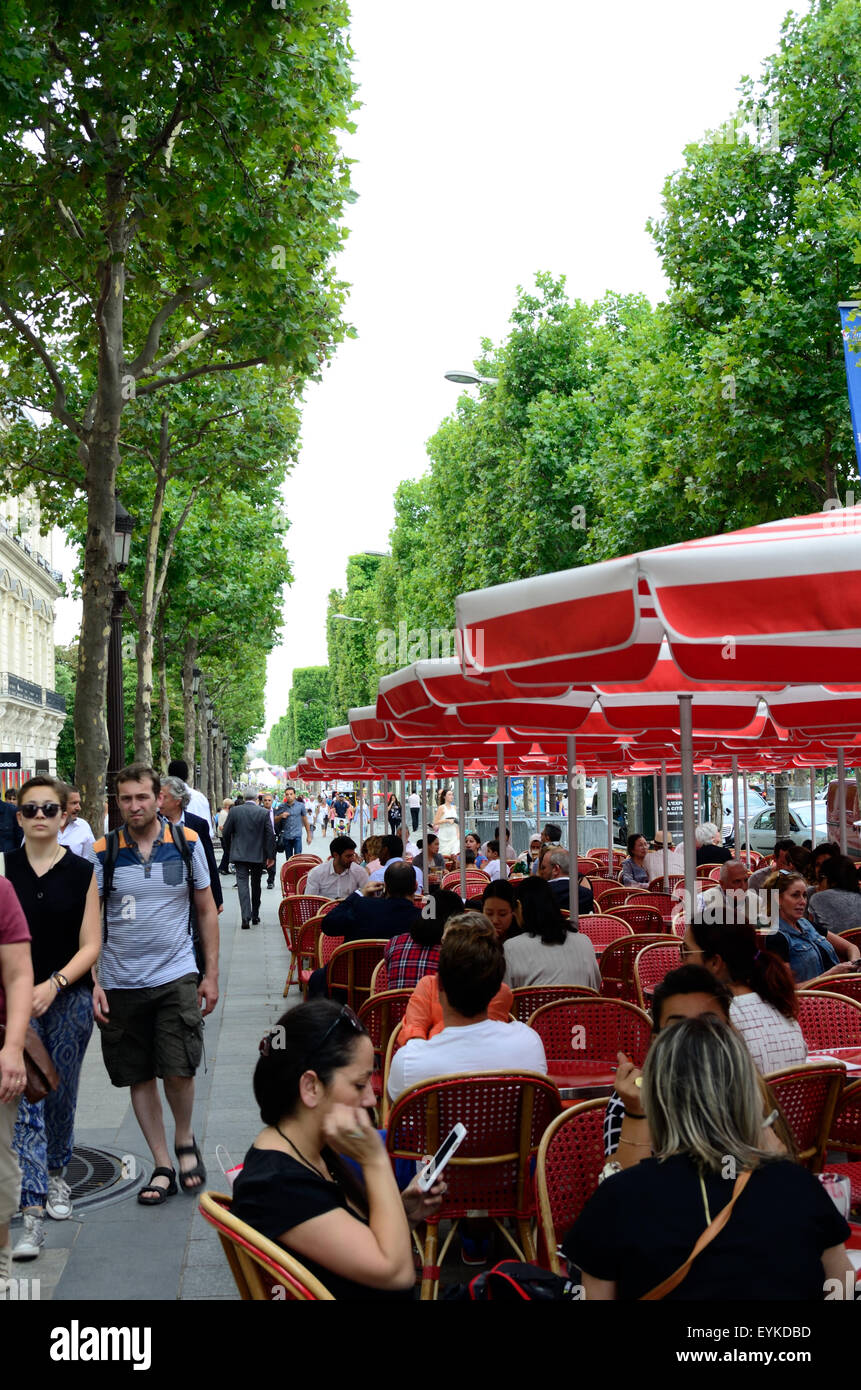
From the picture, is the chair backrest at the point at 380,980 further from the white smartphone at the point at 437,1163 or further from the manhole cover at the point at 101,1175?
the white smartphone at the point at 437,1163

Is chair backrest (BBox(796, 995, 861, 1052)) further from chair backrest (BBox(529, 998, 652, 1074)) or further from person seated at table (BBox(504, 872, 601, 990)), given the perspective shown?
person seated at table (BBox(504, 872, 601, 990))

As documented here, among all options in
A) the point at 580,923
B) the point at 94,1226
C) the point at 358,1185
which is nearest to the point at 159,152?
the point at 580,923

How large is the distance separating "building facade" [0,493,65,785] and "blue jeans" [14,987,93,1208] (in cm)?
4644

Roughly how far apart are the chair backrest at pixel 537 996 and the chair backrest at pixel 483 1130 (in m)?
1.44

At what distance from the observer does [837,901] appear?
8.91 metres

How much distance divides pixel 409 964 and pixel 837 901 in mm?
3545

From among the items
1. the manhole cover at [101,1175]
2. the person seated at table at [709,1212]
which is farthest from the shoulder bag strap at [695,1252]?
the manhole cover at [101,1175]

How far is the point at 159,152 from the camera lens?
35.8 feet

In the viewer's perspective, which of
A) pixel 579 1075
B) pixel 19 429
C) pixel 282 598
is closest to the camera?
pixel 579 1075

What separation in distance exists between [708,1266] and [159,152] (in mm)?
10374

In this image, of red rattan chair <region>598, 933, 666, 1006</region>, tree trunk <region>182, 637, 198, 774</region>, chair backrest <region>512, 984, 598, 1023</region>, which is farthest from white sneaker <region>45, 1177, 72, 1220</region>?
tree trunk <region>182, 637, 198, 774</region>

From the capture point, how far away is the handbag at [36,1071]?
4.82 m

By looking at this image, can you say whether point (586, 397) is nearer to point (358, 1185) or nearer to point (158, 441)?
point (158, 441)

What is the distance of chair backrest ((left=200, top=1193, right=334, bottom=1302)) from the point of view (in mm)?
2586
